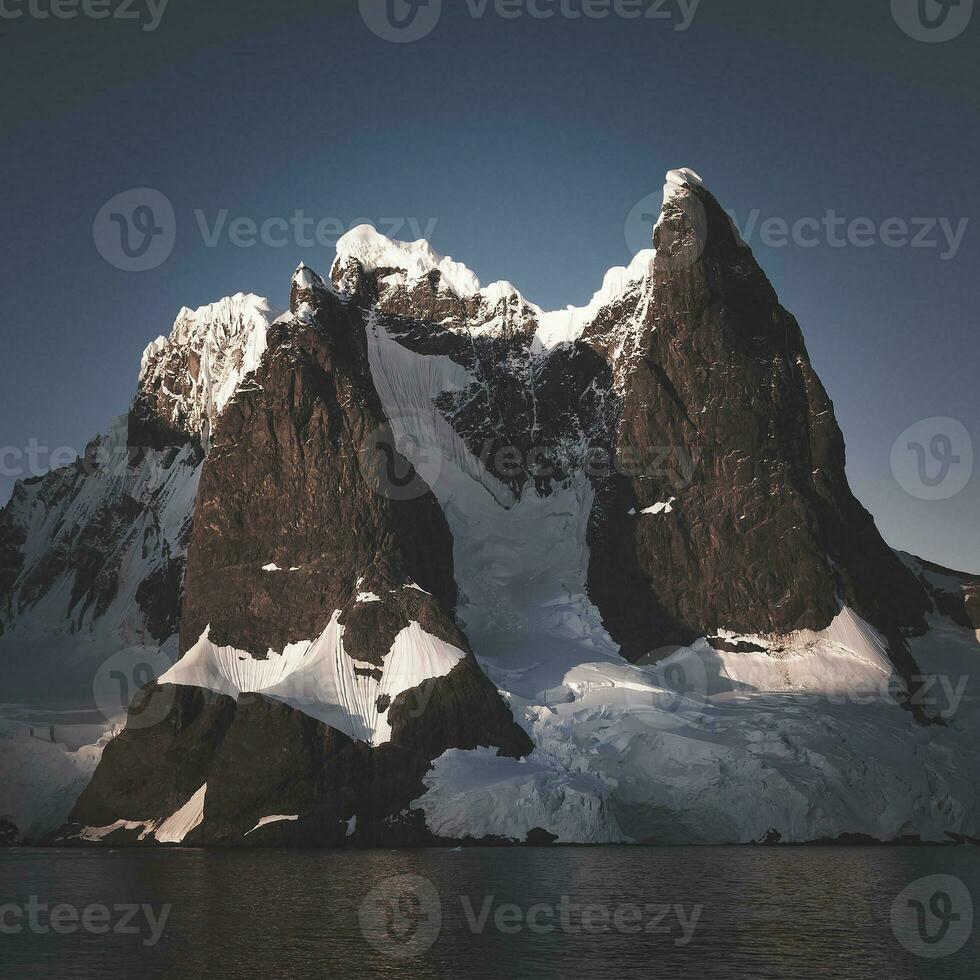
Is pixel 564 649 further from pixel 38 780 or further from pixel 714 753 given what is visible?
pixel 38 780

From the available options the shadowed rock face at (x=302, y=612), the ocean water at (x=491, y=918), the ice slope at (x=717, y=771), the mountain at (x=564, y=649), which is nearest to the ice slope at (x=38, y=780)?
the mountain at (x=564, y=649)

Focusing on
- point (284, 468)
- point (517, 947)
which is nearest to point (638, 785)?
point (284, 468)

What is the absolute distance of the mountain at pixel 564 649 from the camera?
144m

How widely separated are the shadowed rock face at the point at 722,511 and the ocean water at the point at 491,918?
66.9m

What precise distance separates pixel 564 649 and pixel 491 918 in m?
103

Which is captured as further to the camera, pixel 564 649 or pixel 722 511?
pixel 722 511

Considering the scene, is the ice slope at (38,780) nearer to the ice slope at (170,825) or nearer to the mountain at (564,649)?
the mountain at (564,649)

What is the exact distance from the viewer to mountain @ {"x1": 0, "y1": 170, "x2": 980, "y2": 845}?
144 m

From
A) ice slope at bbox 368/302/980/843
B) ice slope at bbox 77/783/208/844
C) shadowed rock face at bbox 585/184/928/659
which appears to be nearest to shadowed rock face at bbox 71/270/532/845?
ice slope at bbox 77/783/208/844

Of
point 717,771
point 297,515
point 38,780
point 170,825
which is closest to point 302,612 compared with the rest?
point 297,515

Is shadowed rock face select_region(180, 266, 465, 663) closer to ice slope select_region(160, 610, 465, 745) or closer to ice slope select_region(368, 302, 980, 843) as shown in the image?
ice slope select_region(160, 610, 465, 745)

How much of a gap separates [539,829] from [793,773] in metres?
30.9

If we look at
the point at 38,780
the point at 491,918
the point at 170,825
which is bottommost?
the point at 491,918

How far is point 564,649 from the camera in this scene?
182m
